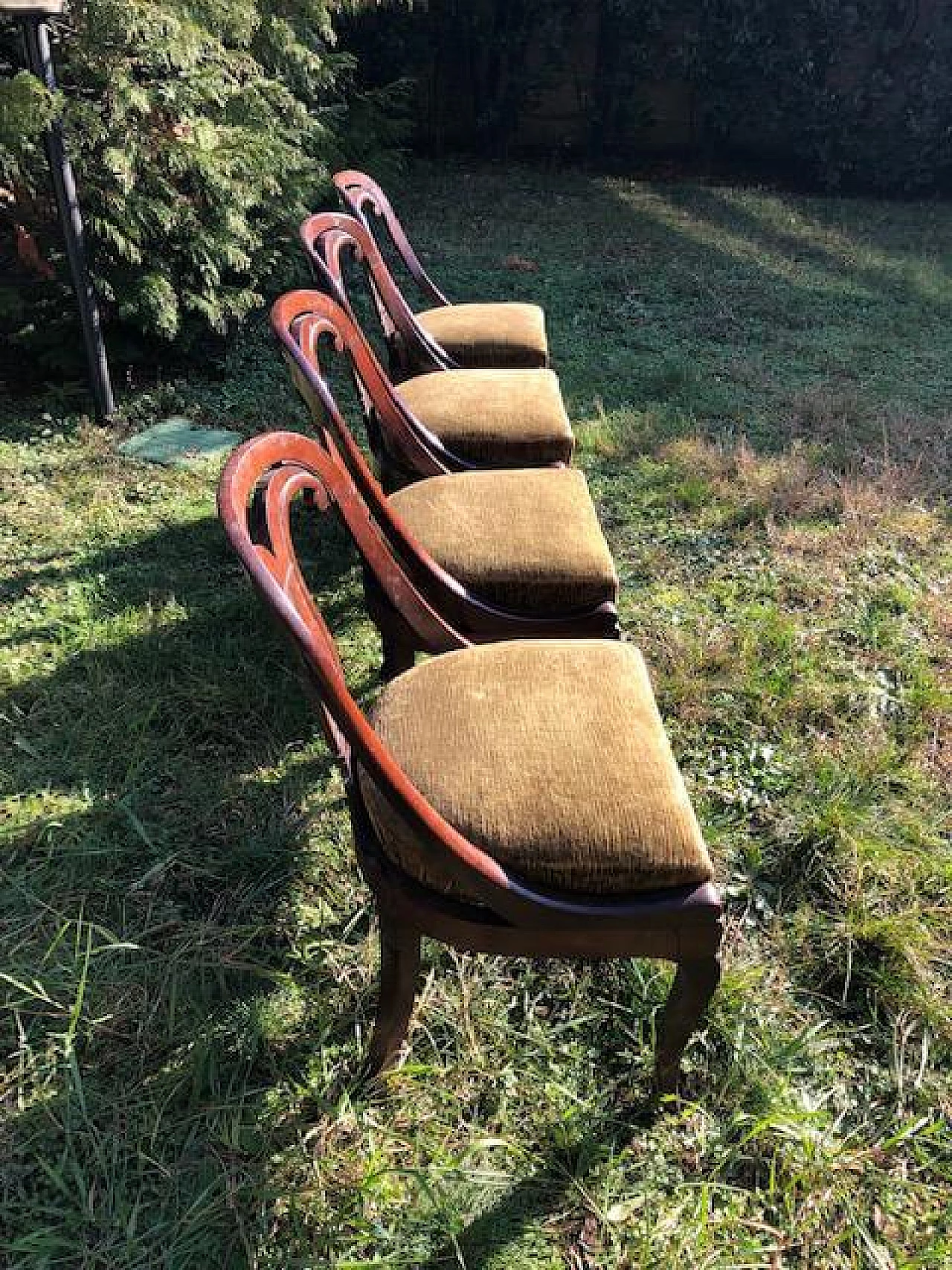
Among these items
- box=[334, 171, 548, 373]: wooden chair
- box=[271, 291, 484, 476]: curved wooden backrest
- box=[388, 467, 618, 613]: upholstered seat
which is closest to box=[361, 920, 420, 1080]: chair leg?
box=[388, 467, 618, 613]: upholstered seat

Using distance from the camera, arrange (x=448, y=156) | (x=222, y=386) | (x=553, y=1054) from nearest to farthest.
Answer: (x=553, y=1054) → (x=222, y=386) → (x=448, y=156)

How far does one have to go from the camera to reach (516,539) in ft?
5.48

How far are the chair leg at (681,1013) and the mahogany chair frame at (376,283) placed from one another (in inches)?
54.8

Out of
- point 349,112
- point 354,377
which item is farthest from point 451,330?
point 349,112

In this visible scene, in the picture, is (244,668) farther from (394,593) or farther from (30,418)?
(30,418)

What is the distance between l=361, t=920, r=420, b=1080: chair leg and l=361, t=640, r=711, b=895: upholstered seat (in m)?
0.12

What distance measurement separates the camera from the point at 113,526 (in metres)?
2.63

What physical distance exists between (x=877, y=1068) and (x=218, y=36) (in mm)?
3486

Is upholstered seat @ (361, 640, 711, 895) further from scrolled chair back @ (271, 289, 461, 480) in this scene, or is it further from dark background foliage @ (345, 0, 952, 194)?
dark background foliage @ (345, 0, 952, 194)

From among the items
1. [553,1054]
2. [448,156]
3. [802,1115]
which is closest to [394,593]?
[553,1054]

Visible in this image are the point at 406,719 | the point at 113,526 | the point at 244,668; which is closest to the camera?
the point at 406,719

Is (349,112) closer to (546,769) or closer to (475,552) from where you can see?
(475,552)

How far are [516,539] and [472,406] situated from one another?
65 cm

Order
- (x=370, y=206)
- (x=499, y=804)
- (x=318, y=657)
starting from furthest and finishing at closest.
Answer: (x=370, y=206) < (x=499, y=804) < (x=318, y=657)
